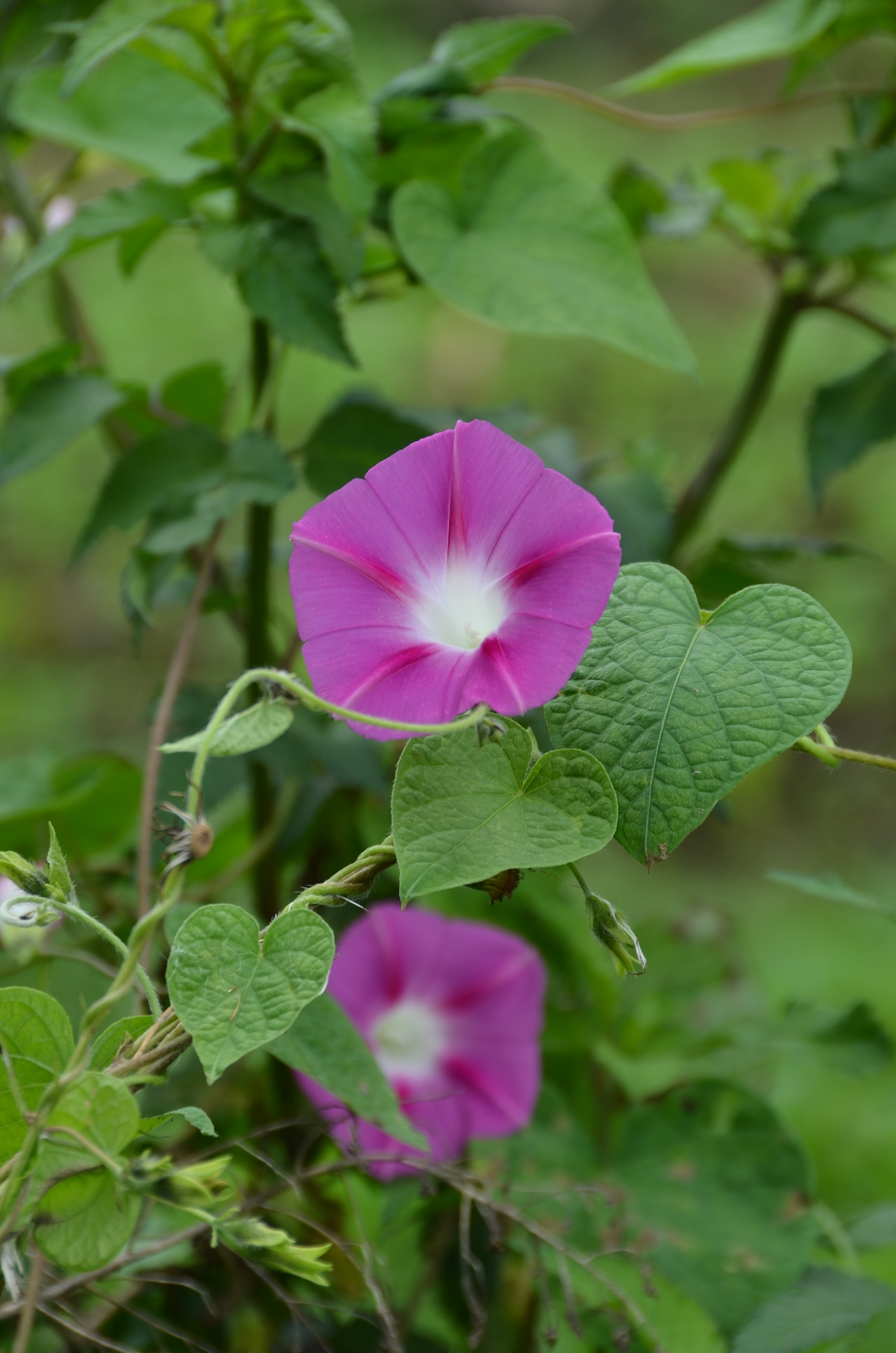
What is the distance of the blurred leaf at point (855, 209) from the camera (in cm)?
60

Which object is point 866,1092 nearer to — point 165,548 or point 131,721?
point 165,548

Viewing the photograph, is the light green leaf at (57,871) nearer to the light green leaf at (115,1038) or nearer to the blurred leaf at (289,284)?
the light green leaf at (115,1038)

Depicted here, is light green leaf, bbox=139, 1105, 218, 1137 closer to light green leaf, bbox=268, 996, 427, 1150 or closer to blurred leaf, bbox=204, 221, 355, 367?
light green leaf, bbox=268, 996, 427, 1150

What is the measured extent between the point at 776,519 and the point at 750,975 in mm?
1386

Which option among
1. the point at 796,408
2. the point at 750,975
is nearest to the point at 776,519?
the point at 796,408

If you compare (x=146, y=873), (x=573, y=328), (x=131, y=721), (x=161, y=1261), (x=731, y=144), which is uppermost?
(x=573, y=328)

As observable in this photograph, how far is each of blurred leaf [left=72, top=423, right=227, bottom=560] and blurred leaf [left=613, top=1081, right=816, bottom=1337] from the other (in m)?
0.36

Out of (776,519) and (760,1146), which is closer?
(760,1146)

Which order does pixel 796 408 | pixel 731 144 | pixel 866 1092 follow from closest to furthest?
pixel 866 1092 → pixel 796 408 → pixel 731 144

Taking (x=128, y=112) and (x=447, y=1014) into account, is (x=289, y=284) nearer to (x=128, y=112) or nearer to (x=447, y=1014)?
(x=128, y=112)

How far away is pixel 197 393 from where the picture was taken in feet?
1.99

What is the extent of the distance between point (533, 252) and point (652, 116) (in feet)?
0.61

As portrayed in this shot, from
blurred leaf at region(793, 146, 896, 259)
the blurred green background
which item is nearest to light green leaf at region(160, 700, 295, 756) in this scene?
blurred leaf at region(793, 146, 896, 259)

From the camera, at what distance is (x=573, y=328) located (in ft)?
1.62
